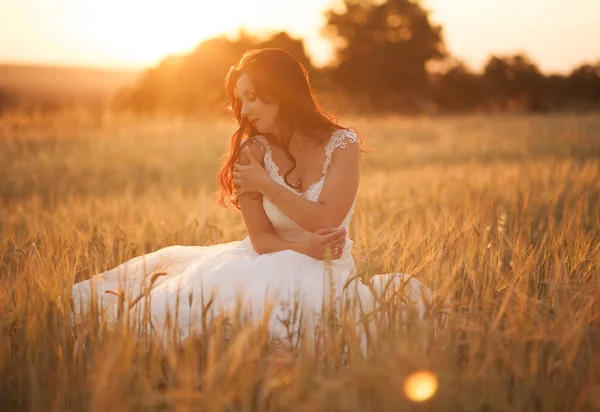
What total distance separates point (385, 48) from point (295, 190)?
37994 mm

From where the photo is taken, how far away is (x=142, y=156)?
10680mm

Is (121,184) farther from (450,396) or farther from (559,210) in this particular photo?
(450,396)

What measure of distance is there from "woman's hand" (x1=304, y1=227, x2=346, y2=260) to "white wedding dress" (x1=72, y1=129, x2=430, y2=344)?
1.7 inches

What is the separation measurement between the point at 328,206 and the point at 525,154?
9657 millimetres

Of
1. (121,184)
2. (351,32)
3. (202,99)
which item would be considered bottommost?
(121,184)

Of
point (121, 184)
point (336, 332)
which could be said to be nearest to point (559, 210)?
point (336, 332)

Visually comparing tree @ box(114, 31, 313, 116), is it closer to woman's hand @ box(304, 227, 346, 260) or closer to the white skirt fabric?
the white skirt fabric

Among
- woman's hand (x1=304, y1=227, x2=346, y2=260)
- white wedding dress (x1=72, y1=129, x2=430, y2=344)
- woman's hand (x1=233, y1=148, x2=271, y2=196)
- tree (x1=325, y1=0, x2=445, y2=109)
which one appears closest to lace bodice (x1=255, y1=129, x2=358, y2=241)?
white wedding dress (x1=72, y1=129, x2=430, y2=344)

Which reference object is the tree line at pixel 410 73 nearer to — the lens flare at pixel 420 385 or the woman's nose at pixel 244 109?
the woman's nose at pixel 244 109

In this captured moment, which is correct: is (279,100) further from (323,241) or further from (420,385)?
(420,385)

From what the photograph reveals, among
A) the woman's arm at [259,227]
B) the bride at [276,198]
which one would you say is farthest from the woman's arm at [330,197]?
the woman's arm at [259,227]

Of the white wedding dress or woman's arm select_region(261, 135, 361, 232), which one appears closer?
the white wedding dress

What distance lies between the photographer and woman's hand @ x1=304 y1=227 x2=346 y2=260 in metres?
2.60

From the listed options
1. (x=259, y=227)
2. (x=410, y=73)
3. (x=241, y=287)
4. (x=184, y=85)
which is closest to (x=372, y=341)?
(x=241, y=287)
